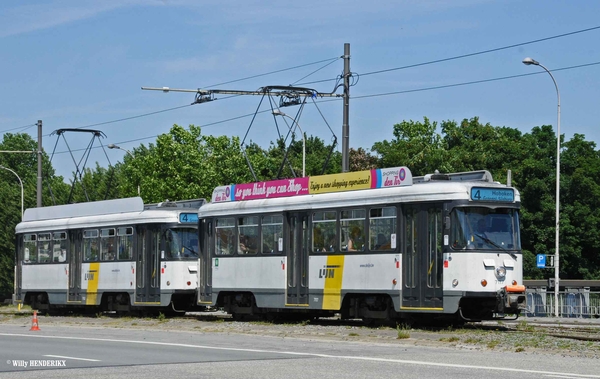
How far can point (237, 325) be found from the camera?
26.0 metres

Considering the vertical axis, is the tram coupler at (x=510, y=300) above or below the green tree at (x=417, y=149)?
below

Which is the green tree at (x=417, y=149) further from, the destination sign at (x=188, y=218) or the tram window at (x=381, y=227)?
the tram window at (x=381, y=227)

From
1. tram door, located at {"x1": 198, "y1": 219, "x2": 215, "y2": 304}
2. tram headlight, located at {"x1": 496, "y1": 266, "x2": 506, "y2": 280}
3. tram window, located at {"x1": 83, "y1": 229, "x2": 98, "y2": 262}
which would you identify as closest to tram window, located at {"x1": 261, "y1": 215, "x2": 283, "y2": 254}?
tram door, located at {"x1": 198, "y1": 219, "x2": 215, "y2": 304}

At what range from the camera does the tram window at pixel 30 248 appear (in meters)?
37.0

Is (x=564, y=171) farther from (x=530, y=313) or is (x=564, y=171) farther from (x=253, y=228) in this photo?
(x=253, y=228)

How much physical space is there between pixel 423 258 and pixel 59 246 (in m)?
16.1

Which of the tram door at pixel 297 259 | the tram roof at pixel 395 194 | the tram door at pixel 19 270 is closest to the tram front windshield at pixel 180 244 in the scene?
the tram roof at pixel 395 194

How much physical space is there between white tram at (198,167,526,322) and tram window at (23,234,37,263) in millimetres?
9823

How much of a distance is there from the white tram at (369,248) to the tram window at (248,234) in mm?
29

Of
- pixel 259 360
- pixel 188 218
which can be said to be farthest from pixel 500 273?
pixel 188 218

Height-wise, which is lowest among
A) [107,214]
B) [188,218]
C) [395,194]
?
[188,218]

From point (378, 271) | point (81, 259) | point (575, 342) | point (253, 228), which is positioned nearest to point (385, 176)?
point (378, 271)

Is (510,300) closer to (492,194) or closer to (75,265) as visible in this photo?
(492,194)

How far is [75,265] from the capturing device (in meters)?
34.6
